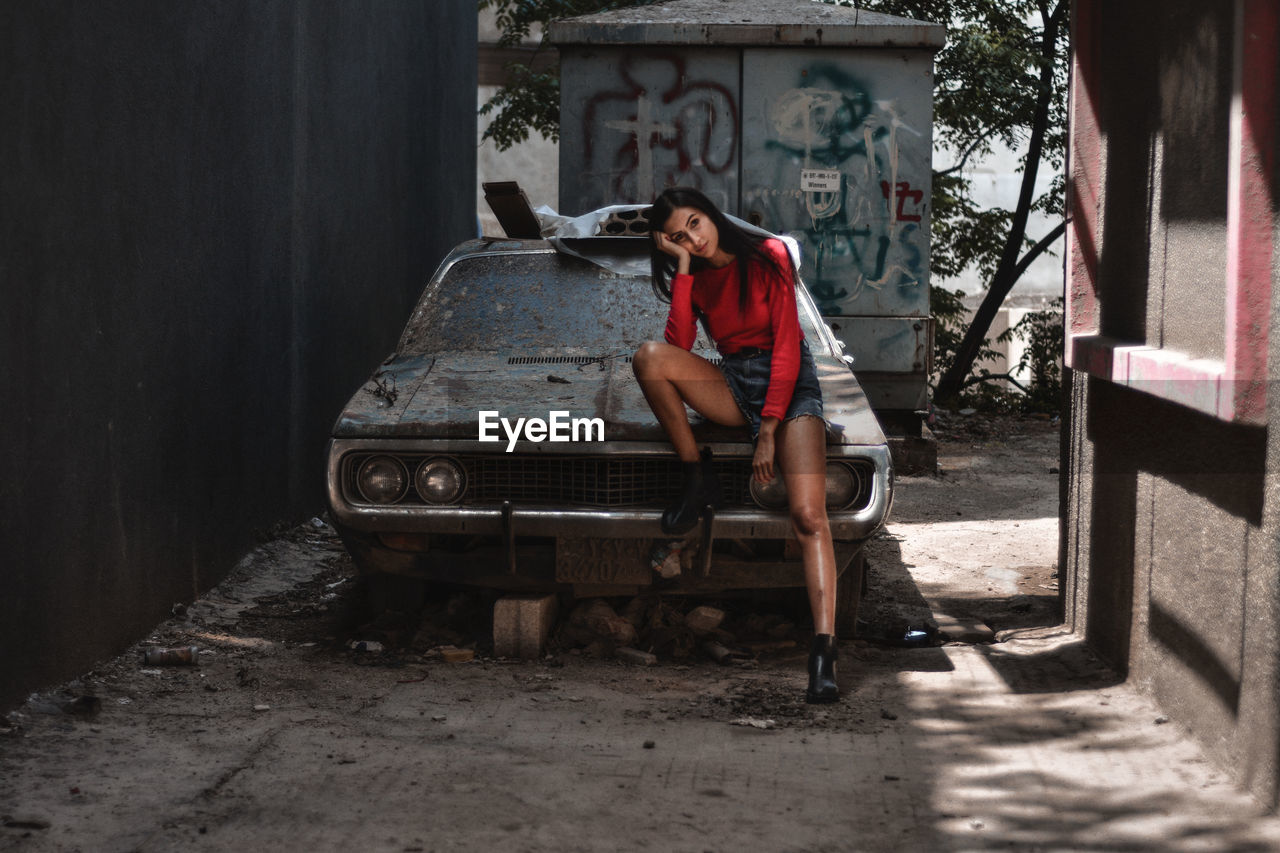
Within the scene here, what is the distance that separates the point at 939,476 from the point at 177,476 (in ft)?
19.3

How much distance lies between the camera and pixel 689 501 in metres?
4.18

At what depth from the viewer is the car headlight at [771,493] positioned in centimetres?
427

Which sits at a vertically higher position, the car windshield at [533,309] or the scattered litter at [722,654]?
the car windshield at [533,309]

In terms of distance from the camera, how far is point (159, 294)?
486 centimetres

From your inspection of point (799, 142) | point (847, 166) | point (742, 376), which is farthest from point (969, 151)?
point (742, 376)

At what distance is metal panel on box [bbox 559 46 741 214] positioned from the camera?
8.87 metres

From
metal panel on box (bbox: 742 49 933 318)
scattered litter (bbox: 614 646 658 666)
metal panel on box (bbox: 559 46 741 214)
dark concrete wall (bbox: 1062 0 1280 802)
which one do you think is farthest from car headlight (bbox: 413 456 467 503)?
metal panel on box (bbox: 742 49 933 318)

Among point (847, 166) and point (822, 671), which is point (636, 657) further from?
point (847, 166)

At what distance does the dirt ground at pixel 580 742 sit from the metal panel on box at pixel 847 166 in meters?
3.82

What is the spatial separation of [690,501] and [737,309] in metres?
0.70

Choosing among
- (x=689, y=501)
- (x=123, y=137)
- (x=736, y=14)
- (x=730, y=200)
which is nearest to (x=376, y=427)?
(x=689, y=501)

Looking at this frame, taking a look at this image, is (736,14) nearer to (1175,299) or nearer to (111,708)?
(1175,299)

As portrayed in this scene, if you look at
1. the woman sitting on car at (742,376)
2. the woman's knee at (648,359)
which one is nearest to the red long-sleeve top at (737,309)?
the woman sitting on car at (742,376)

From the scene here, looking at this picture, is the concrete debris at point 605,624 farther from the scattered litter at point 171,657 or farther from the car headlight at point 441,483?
the scattered litter at point 171,657
